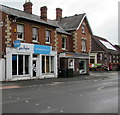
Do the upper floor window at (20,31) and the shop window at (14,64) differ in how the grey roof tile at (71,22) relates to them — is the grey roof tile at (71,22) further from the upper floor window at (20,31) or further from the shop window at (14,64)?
the shop window at (14,64)

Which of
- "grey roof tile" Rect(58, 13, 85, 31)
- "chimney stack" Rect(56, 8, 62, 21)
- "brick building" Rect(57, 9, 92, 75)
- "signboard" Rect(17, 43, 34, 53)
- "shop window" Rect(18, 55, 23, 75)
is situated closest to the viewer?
"signboard" Rect(17, 43, 34, 53)

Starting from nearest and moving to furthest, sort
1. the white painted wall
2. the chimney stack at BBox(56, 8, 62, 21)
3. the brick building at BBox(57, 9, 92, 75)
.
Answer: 1. the white painted wall
2. the brick building at BBox(57, 9, 92, 75)
3. the chimney stack at BBox(56, 8, 62, 21)

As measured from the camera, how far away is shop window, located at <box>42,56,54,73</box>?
2484 cm

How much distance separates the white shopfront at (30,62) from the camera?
20.5 m

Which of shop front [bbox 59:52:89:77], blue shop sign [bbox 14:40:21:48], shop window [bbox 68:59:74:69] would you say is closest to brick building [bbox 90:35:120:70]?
shop front [bbox 59:52:89:77]

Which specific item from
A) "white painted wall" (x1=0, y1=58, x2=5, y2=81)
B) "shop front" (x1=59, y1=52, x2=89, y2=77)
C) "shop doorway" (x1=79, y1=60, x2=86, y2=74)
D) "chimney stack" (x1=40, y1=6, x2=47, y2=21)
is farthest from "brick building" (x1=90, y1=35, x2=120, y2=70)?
"white painted wall" (x1=0, y1=58, x2=5, y2=81)

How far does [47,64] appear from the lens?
25.5 metres

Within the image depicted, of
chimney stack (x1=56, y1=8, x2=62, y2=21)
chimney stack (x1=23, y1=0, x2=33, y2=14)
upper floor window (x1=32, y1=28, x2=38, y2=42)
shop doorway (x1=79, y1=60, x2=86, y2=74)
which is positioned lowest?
shop doorway (x1=79, y1=60, x2=86, y2=74)

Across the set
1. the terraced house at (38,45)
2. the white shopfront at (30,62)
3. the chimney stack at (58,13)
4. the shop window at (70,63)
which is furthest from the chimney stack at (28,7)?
the chimney stack at (58,13)

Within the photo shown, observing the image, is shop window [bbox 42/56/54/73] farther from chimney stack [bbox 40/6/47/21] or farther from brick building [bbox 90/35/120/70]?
brick building [bbox 90/35/120/70]

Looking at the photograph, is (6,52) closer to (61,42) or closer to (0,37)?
(0,37)

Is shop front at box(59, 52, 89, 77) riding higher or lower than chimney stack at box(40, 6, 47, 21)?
lower

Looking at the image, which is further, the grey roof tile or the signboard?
the grey roof tile

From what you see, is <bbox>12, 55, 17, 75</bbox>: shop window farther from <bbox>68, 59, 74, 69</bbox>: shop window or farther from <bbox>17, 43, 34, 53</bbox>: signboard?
<bbox>68, 59, 74, 69</bbox>: shop window
